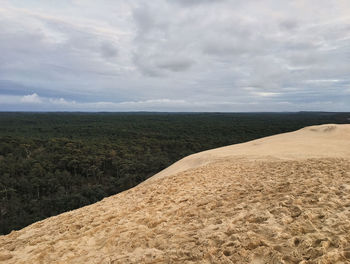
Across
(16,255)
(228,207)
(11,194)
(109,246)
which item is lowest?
(11,194)

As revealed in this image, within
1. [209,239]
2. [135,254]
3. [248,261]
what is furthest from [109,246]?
[248,261]

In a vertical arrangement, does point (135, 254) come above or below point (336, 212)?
below

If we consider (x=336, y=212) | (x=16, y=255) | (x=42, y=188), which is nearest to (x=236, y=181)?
(x=336, y=212)

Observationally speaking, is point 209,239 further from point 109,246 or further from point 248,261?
point 109,246

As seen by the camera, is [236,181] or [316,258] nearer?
[316,258]

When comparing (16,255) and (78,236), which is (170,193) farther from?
(16,255)

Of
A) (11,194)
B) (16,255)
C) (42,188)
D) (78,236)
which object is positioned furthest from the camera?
(42,188)

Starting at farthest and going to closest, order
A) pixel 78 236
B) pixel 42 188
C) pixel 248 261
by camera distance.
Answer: pixel 42 188, pixel 78 236, pixel 248 261
